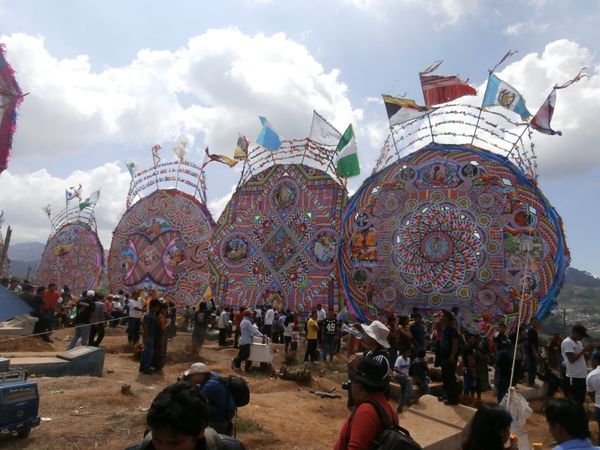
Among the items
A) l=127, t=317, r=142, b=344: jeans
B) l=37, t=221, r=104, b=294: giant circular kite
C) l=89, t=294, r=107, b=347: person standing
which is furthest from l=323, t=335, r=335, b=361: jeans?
l=37, t=221, r=104, b=294: giant circular kite

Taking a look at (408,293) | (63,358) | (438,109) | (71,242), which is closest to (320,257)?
(408,293)

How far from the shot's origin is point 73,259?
30.1 m

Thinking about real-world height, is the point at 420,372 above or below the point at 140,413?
above

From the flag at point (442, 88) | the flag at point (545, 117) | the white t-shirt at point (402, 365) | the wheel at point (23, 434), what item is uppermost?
the flag at point (442, 88)

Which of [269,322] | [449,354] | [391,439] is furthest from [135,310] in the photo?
[391,439]

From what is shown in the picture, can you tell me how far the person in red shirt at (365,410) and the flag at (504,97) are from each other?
14008 mm

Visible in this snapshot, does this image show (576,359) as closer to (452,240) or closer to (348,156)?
(452,240)

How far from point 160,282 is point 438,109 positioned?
16730 millimetres

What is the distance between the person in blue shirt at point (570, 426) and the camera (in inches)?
106

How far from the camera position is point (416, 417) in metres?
6.34

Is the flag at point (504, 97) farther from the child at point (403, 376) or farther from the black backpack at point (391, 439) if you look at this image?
the black backpack at point (391, 439)

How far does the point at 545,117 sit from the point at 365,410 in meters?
14.4

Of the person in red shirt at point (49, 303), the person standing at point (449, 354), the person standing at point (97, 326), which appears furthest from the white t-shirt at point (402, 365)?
the person in red shirt at point (49, 303)

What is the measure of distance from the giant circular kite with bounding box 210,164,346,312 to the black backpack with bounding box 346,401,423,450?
16.3 meters
